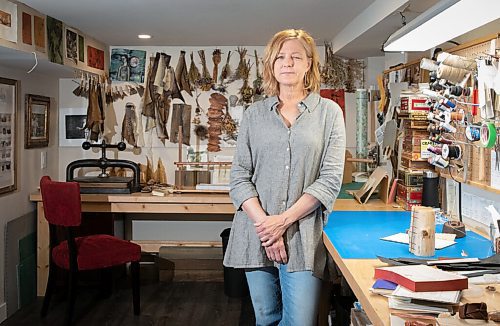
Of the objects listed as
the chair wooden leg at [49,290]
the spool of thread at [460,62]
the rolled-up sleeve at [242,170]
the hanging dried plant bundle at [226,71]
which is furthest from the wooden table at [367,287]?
the hanging dried plant bundle at [226,71]

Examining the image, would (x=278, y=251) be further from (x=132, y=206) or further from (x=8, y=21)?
(x=132, y=206)

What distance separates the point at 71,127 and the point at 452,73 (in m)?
3.53

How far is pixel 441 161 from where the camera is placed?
2762 mm

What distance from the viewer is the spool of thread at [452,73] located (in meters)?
2.46

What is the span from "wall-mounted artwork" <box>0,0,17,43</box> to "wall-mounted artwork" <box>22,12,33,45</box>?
0.34 feet

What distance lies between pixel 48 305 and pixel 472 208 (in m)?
2.82

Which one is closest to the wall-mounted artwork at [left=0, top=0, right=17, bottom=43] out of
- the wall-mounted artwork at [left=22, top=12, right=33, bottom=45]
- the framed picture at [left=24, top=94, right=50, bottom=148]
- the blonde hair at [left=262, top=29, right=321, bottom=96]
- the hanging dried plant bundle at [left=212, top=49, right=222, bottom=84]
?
the wall-mounted artwork at [left=22, top=12, right=33, bottom=45]

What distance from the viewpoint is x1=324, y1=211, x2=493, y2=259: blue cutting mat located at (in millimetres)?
2023

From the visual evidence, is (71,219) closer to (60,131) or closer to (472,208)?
(60,131)

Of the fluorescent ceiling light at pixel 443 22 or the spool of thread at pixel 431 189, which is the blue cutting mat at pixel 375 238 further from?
the fluorescent ceiling light at pixel 443 22

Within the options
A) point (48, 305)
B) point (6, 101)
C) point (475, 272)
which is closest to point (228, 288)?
point (48, 305)

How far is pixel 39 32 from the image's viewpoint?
354 centimetres

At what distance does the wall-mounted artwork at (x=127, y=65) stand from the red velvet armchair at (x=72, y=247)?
1.50 meters

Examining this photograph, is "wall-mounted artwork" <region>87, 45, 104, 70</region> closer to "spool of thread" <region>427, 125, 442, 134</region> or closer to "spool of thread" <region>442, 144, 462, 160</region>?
"spool of thread" <region>427, 125, 442, 134</region>
